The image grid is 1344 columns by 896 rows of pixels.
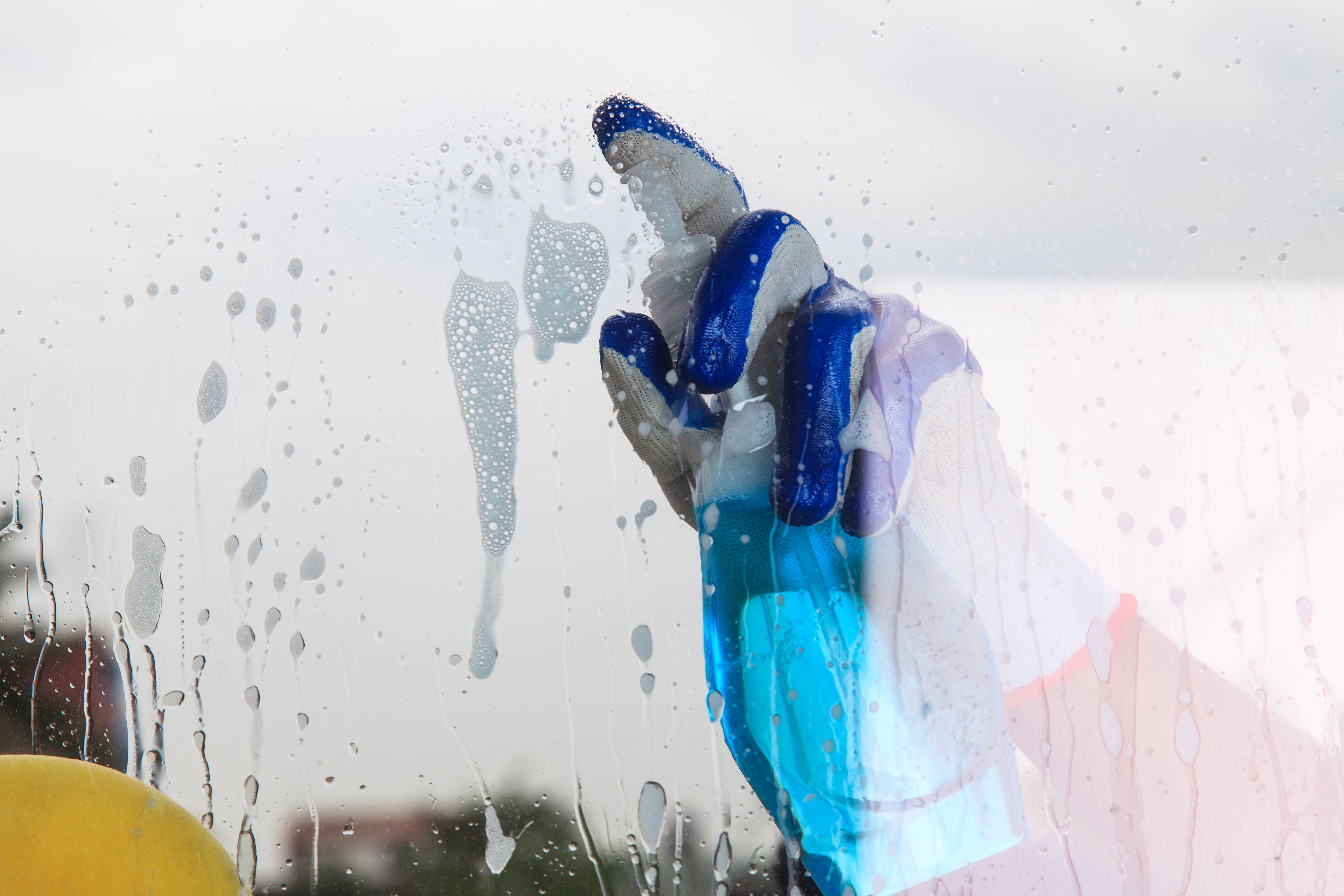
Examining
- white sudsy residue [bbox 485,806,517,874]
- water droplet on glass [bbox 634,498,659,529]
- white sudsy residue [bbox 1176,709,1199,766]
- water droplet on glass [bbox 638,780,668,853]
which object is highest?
water droplet on glass [bbox 634,498,659,529]

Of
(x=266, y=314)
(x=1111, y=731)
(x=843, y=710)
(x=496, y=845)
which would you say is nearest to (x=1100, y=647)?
(x=1111, y=731)

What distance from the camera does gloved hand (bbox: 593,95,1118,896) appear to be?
65cm

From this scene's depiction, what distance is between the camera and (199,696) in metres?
0.82

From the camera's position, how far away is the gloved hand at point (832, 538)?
0.65 m

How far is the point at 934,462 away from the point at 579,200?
1.65 ft

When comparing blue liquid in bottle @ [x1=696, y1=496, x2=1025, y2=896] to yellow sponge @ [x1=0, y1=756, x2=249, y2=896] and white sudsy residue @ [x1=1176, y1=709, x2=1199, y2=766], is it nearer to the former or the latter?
white sudsy residue @ [x1=1176, y1=709, x2=1199, y2=766]

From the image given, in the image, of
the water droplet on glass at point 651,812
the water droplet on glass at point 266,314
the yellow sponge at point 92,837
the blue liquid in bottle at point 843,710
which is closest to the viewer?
the yellow sponge at point 92,837

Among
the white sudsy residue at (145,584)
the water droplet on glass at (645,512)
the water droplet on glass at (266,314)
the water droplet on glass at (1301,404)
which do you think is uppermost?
the water droplet on glass at (266,314)

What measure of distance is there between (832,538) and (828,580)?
4 cm

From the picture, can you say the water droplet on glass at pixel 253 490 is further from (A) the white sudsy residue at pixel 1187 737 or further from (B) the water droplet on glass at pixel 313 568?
(A) the white sudsy residue at pixel 1187 737

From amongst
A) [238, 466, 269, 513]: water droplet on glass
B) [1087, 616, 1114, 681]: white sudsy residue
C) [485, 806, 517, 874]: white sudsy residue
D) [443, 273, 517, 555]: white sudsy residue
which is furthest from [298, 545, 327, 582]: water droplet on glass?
[1087, 616, 1114, 681]: white sudsy residue

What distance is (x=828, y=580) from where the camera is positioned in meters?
0.68

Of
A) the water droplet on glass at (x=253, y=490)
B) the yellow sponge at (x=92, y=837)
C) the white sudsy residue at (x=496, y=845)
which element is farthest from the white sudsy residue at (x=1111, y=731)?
the water droplet on glass at (x=253, y=490)

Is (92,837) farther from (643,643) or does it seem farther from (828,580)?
(828,580)
